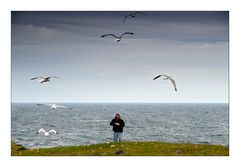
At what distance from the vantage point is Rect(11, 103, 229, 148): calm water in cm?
2606

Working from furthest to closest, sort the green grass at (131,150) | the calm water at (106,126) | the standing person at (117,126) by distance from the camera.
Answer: the calm water at (106,126), the standing person at (117,126), the green grass at (131,150)

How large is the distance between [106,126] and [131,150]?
7455mm

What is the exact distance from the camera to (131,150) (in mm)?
23031

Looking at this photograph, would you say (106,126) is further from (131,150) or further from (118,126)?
(131,150)

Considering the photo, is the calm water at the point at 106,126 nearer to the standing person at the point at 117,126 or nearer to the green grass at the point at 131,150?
the green grass at the point at 131,150

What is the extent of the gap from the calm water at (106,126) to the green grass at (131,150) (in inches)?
49.9

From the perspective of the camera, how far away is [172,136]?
29922mm

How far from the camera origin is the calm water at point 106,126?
2606 centimetres

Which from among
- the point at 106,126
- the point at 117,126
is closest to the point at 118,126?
the point at 117,126

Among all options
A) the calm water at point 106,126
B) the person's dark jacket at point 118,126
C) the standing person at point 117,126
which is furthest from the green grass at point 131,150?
the calm water at point 106,126

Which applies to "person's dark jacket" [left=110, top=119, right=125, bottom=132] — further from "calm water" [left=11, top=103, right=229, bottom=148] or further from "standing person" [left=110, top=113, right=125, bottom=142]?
"calm water" [left=11, top=103, right=229, bottom=148]
